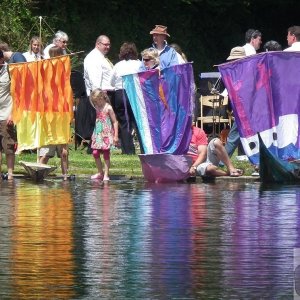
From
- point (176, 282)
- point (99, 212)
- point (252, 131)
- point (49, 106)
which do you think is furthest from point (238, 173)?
point (176, 282)

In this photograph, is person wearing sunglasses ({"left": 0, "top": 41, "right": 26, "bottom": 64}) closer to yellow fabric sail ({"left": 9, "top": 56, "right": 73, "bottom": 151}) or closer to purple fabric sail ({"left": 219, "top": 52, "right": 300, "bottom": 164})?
yellow fabric sail ({"left": 9, "top": 56, "right": 73, "bottom": 151})

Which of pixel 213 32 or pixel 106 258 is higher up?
pixel 213 32

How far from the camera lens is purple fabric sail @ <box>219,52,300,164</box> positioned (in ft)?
71.4

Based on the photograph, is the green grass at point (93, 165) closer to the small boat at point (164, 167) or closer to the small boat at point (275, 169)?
the small boat at point (164, 167)

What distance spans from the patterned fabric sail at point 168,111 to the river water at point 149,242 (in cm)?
156

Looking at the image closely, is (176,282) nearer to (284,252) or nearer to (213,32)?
(284,252)

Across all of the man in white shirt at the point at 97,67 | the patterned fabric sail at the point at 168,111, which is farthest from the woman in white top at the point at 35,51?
the patterned fabric sail at the point at 168,111

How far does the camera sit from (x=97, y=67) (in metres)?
24.9

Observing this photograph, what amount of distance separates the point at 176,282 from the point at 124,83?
11093 mm

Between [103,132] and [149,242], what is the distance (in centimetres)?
850

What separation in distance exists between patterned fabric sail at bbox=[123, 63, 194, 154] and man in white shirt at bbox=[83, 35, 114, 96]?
282 cm

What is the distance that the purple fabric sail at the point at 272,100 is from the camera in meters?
21.8

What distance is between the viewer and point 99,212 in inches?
664

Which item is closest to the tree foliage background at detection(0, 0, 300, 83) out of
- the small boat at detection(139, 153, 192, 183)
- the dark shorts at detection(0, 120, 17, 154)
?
the dark shorts at detection(0, 120, 17, 154)
